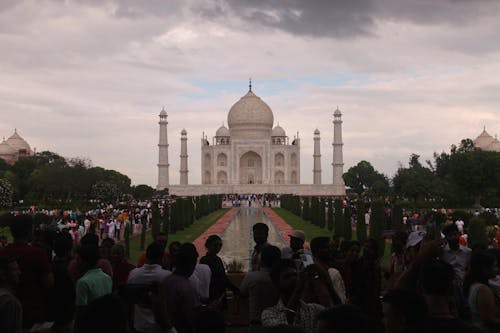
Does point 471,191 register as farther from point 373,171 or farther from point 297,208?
point 373,171

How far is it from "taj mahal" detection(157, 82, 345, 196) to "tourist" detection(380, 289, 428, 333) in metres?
42.0

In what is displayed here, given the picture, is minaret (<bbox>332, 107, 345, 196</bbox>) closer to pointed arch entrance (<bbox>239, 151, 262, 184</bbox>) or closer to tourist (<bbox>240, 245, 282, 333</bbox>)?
pointed arch entrance (<bbox>239, 151, 262, 184</bbox>)

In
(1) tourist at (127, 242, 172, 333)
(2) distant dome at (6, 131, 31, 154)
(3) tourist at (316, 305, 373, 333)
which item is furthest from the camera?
(2) distant dome at (6, 131, 31, 154)

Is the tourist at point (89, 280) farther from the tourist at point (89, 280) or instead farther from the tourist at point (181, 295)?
the tourist at point (181, 295)

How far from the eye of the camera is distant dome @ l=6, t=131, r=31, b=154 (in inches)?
2304

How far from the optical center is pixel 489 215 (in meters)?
17.3

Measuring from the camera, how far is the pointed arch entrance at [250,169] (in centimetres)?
4938

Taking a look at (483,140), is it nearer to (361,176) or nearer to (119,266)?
(361,176)

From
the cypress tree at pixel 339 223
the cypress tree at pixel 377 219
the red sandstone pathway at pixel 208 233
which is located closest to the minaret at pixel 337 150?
the red sandstone pathway at pixel 208 233

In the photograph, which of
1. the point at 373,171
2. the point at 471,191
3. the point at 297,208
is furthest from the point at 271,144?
the point at 297,208

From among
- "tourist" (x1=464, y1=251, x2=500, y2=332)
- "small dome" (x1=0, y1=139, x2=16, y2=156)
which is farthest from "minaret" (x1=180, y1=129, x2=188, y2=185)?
"tourist" (x1=464, y1=251, x2=500, y2=332)

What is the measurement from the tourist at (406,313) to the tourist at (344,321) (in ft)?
1.38

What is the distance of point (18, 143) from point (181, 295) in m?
59.4

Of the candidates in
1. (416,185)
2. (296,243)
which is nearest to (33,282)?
(296,243)
